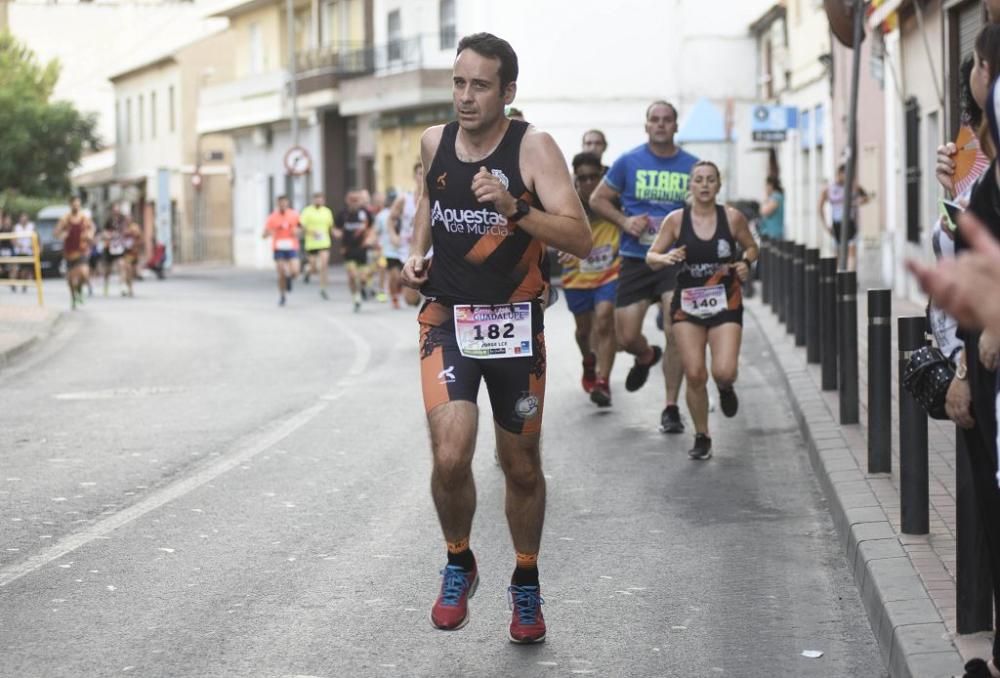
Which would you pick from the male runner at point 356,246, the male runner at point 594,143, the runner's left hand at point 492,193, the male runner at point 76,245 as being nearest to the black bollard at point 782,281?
the male runner at point 594,143

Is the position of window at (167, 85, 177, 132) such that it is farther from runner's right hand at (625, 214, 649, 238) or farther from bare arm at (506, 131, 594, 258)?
bare arm at (506, 131, 594, 258)

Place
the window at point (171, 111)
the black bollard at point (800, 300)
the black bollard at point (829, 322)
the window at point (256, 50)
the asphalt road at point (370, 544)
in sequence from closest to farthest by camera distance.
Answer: the asphalt road at point (370, 544) → the black bollard at point (829, 322) → the black bollard at point (800, 300) → the window at point (256, 50) → the window at point (171, 111)

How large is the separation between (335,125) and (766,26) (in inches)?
620

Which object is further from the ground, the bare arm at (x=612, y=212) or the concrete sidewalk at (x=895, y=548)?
the bare arm at (x=612, y=212)

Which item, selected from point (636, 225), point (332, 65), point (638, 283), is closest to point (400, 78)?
point (332, 65)

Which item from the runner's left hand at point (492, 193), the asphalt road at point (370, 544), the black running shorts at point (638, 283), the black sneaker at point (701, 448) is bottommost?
the asphalt road at point (370, 544)

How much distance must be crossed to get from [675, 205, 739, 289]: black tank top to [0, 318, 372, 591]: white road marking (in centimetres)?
267

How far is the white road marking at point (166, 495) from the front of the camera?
24.6ft

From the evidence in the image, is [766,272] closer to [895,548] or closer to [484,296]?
[895,548]

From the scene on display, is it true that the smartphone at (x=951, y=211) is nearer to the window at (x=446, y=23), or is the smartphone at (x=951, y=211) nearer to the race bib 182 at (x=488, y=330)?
the race bib 182 at (x=488, y=330)

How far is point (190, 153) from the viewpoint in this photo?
2813 inches

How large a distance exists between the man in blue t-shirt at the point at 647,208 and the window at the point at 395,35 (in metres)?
37.8

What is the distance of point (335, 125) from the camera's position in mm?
55594

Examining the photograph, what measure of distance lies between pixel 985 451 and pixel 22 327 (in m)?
20.5
